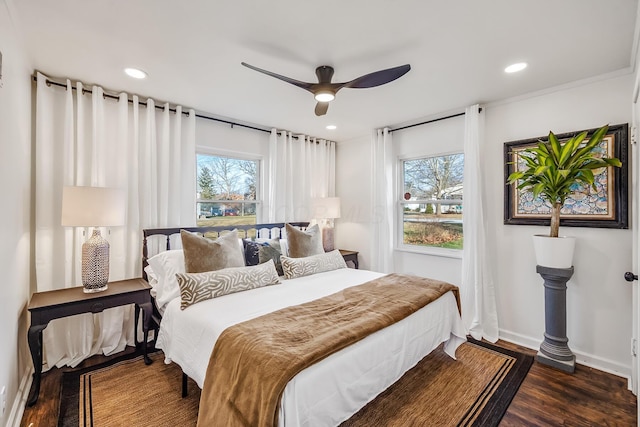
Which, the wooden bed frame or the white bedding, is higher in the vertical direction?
the wooden bed frame

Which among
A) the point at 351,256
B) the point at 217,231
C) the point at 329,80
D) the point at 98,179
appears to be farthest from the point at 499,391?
the point at 98,179

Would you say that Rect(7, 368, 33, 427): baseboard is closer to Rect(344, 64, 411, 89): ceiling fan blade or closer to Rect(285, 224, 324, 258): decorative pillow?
Rect(285, 224, 324, 258): decorative pillow

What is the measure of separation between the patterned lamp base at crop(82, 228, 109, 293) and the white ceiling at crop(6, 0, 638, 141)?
145cm

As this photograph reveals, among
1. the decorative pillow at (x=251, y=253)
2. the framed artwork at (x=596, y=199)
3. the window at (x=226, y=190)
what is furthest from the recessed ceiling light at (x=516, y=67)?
the window at (x=226, y=190)

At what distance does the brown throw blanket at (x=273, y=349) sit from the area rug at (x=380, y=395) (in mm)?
664

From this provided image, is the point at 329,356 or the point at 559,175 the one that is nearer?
the point at 329,356

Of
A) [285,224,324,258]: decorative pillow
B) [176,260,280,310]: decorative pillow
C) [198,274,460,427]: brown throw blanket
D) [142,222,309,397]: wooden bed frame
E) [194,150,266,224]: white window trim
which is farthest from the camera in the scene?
[194,150,266,224]: white window trim

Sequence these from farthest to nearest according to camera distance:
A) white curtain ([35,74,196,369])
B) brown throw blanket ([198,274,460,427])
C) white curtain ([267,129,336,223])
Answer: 1. white curtain ([267,129,336,223])
2. white curtain ([35,74,196,369])
3. brown throw blanket ([198,274,460,427])

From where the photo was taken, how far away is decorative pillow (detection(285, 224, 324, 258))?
328 cm

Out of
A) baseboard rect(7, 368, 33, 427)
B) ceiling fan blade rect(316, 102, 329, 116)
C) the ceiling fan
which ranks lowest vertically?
baseboard rect(7, 368, 33, 427)

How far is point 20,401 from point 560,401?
12.3 ft

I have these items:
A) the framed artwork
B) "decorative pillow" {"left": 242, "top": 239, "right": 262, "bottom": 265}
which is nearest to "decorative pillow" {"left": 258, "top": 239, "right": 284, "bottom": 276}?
"decorative pillow" {"left": 242, "top": 239, "right": 262, "bottom": 265}

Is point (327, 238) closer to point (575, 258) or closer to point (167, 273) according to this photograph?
point (167, 273)

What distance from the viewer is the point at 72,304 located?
7.30 feet
